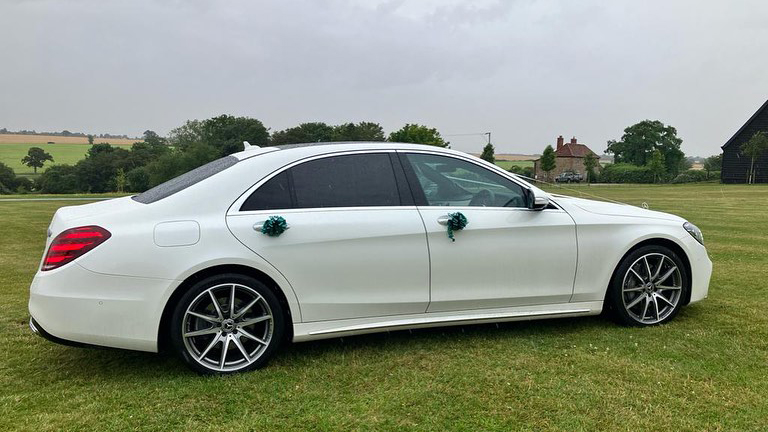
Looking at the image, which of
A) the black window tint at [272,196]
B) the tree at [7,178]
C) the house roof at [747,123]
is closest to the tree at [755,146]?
the house roof at [747,123]

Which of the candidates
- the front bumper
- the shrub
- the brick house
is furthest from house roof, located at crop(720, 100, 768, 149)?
the front bumper

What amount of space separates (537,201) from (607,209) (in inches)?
30.3

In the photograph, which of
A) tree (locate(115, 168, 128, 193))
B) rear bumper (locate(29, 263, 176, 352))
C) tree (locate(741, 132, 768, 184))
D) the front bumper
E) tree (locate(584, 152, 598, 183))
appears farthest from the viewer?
tree (locate(584, 152, 598, 183))

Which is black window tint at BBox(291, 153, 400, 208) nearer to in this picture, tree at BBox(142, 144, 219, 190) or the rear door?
the rear door

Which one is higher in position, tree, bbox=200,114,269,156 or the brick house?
Result: tree, bbox=200,114,269,156

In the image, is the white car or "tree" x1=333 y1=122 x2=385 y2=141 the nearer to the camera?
the white car

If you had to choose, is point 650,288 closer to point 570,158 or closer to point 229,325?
point 229,325

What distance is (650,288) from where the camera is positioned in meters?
4.12

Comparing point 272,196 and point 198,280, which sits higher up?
point 272,196

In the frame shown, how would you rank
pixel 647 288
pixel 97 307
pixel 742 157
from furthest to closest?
pixel 742 157 < pixel 647 288 < pixel 97 307

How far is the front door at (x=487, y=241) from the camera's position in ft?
11.9

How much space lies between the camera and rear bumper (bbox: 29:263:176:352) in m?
3.00

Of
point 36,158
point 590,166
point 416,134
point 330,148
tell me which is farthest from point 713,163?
point 36,158

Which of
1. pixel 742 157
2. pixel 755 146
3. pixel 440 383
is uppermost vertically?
pixel 755 146
